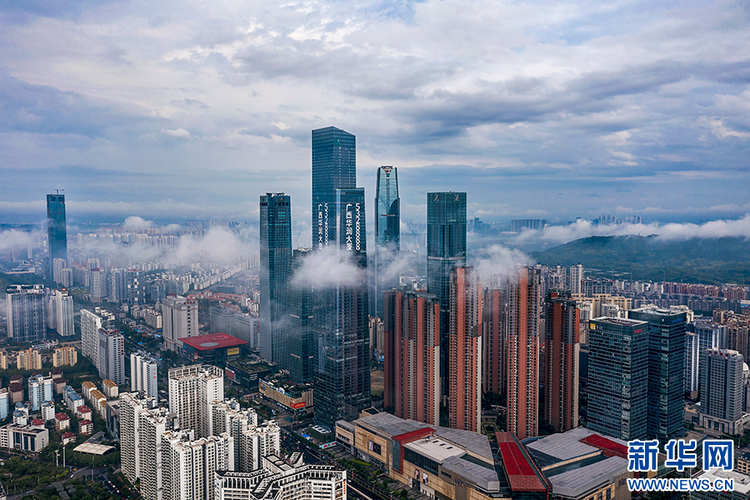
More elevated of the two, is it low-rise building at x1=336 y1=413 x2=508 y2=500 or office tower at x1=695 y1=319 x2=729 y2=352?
office tower at x1=695 y1=319 x2=729 y2=352

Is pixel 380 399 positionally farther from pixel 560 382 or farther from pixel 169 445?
pixel 169 445

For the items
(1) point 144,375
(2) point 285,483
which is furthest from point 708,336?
(1) point 144,375

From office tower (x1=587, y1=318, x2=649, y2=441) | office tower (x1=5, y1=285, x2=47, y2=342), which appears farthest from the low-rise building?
office tower (x1=5, y1=285, x2=47, y2=342)

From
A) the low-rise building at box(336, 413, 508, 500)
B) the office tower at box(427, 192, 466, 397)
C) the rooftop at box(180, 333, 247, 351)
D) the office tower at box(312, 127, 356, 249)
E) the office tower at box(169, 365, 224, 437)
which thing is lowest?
the low-rise building at box(336, 413, 508, 500)

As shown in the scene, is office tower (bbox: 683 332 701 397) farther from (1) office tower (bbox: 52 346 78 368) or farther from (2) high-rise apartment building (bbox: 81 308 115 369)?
(1) office tower (bbox: 52 346 78 368)

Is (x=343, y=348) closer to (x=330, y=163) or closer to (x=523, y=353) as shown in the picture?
(x=523, y=353)

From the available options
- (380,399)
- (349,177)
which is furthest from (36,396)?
(349,177)

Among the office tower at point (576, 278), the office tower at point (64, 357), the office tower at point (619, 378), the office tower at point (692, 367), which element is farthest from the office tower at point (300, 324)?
the office tower at point (692, 367)
